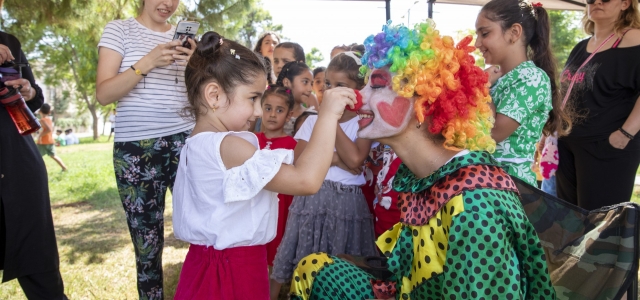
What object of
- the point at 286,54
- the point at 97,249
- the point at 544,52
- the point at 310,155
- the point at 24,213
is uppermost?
the point at 286,54

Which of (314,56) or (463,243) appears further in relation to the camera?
(314,56)

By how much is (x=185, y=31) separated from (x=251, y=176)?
1.44 metres

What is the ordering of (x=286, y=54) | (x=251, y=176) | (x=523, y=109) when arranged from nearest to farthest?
(x=251, y=176), (x=523, y=109), (x=286, y=54)

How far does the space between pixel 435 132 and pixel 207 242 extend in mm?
1096

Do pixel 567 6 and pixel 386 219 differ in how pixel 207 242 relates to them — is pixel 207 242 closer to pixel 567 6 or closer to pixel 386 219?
pixel 386 219

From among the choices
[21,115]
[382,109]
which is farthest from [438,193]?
[21,115]

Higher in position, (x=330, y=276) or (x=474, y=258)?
(x=474, y=258)

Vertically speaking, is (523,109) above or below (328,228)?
above

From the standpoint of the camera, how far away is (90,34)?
6.79 meters

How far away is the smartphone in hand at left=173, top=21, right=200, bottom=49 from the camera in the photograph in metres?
2.91

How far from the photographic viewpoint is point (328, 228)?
3.23m

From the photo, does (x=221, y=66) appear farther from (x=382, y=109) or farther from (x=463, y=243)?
(x=463, y=243)

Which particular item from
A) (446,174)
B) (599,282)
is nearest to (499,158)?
(599,282)

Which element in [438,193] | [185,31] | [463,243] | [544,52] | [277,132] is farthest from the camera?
[277,132]
